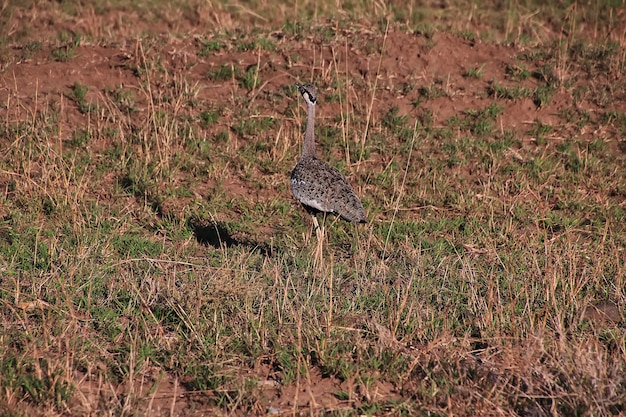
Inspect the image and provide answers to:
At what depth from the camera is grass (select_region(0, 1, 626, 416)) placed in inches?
209

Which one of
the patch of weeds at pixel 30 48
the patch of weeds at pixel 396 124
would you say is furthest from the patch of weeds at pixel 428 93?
the patch of weeds at pixel 30 48

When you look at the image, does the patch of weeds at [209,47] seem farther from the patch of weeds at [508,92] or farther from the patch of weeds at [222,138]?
the patch of weeds at [508,92]

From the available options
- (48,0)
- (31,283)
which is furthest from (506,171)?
(48,0)

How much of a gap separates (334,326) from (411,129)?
506 centimetres

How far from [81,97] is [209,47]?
1.84 metres

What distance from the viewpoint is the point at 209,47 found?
36.7 ft

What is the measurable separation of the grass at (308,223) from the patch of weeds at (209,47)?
32mm

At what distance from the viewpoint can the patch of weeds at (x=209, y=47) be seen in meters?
Answer: 11.1

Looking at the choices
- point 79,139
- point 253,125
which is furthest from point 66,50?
point 253,125

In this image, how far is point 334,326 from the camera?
5648 mm

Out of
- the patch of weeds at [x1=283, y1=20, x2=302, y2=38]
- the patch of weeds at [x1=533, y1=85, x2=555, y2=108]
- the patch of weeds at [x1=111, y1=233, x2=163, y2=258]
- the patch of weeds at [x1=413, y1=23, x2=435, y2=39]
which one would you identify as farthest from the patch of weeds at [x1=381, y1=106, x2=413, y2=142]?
the patch of weeds at [x1=111, y1=233, x2=163, y2=258]

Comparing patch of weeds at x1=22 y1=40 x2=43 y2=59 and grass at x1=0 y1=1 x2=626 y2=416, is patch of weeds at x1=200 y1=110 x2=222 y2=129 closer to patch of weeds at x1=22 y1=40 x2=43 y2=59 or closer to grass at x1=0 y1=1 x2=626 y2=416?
grass at x1=0 y1=1 x2=626 y2=416

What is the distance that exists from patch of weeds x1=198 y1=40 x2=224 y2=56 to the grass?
0.10 ft

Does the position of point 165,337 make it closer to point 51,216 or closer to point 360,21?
point 51,216
